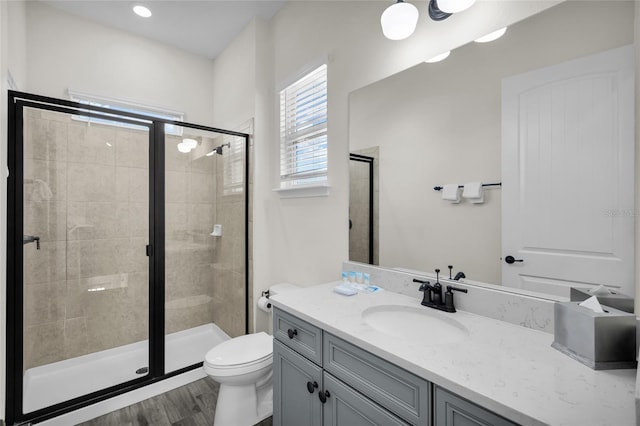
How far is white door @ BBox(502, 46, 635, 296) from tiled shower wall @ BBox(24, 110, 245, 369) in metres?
2.08

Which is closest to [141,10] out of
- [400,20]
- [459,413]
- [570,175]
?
[400,20]

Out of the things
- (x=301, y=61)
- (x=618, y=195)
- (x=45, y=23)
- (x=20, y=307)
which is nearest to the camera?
(x=618, y=195)

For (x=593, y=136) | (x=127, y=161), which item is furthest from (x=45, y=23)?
(x=593, y=136)

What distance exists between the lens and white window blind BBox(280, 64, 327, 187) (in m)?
2.09

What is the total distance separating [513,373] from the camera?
0.79 meters

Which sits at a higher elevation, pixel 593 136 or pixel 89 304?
pixel 593 136

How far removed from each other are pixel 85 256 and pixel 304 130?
6.25 ft

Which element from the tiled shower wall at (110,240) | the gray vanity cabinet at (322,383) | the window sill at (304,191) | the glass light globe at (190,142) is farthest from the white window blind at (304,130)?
the gray vanity cabinet at (322,383)

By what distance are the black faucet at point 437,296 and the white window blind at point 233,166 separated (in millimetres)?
1820

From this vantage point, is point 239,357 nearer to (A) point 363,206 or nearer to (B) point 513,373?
(A) point 363,206

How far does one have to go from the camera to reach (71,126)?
2.11 m

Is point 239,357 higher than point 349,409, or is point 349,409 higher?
point 349,409

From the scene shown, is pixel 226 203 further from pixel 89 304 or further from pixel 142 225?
pixel 89 304

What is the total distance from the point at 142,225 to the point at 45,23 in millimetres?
1812
